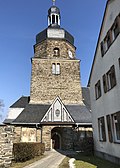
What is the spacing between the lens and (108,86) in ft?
37.3

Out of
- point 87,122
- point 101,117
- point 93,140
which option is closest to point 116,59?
point 101,117

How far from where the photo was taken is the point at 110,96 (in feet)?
35.3

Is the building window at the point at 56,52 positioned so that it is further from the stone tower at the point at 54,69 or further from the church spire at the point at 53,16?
the church spire at the point at 53,16

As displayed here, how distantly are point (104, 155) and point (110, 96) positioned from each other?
4078 millimetres

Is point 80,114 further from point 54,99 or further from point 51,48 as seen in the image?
point 51,48

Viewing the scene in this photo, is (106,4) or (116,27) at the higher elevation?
(106,4)

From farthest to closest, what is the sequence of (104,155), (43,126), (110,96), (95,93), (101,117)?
(43,126) < (95,93) < (101,117) < (104,155) < (110,96)

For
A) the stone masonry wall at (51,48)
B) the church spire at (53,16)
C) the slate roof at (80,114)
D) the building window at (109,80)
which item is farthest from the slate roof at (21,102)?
the building window at (109,80)

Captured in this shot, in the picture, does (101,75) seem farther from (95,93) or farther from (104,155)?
(104,155)

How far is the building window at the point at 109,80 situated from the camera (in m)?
10.4

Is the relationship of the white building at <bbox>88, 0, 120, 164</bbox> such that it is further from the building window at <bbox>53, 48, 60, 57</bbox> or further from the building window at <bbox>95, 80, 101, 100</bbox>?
the building window at <bbox>53, 48, 60, 57</bbox>

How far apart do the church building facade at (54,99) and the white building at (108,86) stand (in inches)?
254

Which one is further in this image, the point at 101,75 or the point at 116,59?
the point at 101,75

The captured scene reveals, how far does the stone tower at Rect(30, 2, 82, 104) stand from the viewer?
83.9 feet
